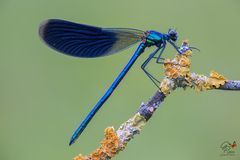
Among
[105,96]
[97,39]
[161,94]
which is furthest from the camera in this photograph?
[97,39]

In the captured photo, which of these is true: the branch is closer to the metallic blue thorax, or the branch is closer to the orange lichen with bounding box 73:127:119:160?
the orange lichen with bounding box 73:127:119:160

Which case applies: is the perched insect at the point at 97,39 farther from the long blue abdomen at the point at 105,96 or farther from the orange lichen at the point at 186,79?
the orange lichen at the point at 186,79

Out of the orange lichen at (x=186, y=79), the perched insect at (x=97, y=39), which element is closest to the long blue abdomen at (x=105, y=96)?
the perched insect at (x=97, y=39)

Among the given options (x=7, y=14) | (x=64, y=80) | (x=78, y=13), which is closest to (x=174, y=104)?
(x=64, y=80)

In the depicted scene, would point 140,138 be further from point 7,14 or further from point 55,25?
point 7,14

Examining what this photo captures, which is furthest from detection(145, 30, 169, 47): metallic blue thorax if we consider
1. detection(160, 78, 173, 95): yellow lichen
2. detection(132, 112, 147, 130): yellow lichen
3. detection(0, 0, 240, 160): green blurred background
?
detection(132, 112, 147, 130): yellow lichen

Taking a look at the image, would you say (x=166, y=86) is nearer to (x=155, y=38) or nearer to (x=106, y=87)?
(x=155, y=38)

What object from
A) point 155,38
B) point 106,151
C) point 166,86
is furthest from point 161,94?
point 155,38
